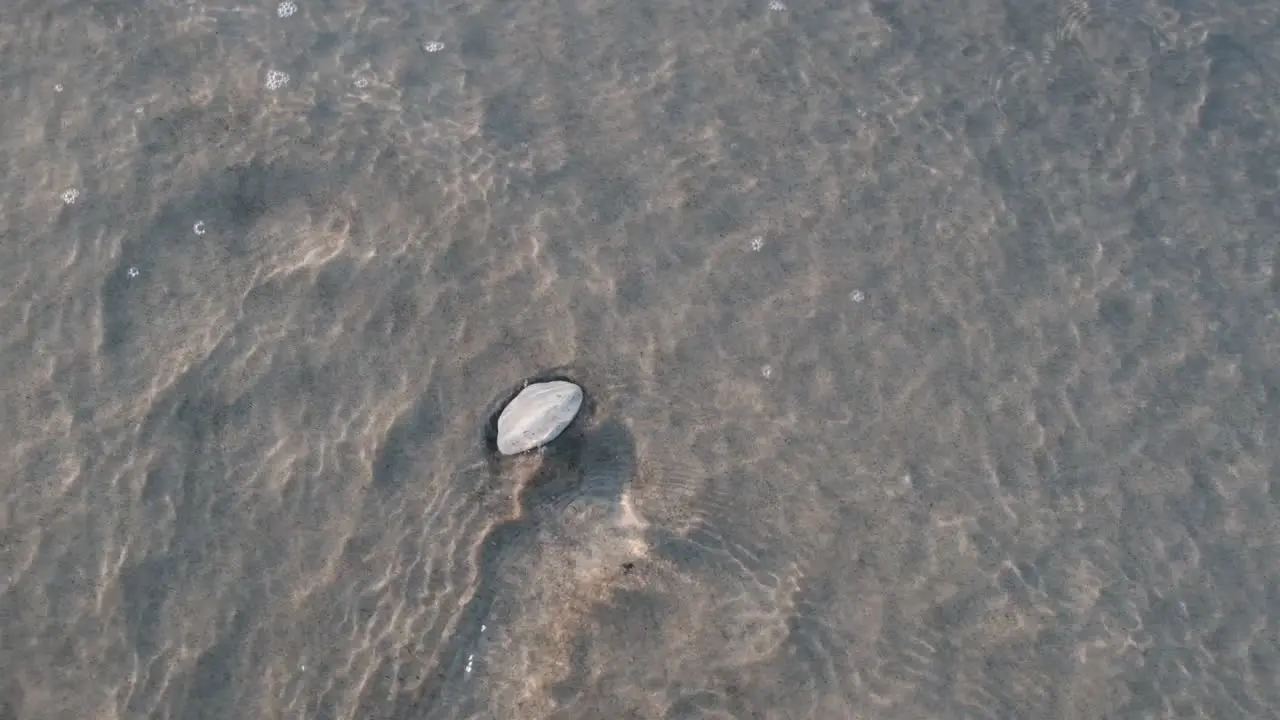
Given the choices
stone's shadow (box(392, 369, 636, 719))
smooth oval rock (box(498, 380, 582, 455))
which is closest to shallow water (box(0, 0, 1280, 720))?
stone's shadow (box(392, 369, 636, 719))

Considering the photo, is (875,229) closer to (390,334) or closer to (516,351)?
(516,351)

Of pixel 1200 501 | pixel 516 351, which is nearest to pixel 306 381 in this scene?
pixel 516 351

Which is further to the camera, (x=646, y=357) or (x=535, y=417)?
(x=646, y=357)

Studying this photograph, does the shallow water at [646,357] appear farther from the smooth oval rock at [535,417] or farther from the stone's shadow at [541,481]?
the smooth oval rock at [535,417]

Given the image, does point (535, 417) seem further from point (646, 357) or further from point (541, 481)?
point (646, 357)

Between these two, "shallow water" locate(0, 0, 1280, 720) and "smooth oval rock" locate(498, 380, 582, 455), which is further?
"smooth oval rock" locate(498, 380, 582, 455)

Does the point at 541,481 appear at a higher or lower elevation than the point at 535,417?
lower

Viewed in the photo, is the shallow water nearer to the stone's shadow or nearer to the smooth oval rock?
the stone's shadow

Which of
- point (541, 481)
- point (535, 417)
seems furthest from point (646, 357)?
point (541, 481)
